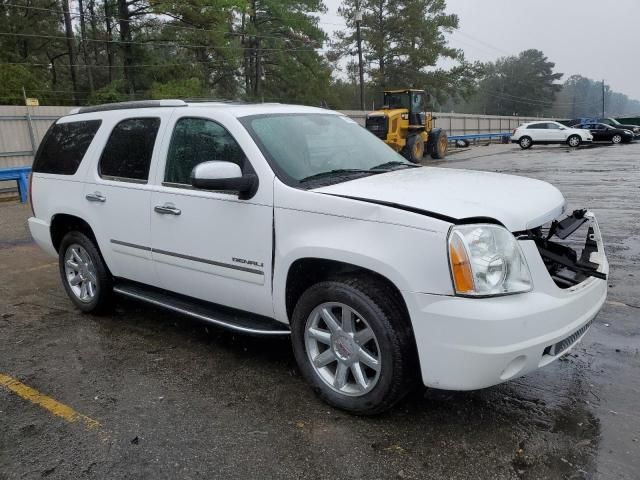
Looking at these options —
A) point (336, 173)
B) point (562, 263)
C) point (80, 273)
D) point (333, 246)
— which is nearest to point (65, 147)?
point (80, 273)

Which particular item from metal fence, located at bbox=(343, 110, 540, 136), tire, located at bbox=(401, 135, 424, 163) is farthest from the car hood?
metal fence, located at bbox=(343, 110, 540, 136)

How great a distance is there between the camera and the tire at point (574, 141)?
104ft

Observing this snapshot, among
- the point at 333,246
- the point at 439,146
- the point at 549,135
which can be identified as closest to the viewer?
the point at 333,246

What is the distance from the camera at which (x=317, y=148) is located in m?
3.95

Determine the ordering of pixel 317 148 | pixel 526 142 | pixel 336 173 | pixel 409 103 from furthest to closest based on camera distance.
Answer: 1. pixel 526 142
2. pixel 409 103
3. pixel 317 148
4. pixel 336 173

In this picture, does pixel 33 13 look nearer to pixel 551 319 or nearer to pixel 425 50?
pixel 425 50

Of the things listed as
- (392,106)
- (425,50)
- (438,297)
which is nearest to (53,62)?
(392,106)

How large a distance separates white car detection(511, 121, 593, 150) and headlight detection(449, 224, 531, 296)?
1260 inches

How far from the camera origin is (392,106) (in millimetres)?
24141

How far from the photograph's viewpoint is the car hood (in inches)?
115

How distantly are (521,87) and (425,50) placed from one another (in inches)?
2193

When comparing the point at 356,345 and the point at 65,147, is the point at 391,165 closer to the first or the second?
the point at 356,345

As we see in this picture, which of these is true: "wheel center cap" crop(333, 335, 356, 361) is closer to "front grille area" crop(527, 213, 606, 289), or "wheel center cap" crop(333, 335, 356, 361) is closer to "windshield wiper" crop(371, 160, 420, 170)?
"front grille area" crop(527, 213, 606, 289)

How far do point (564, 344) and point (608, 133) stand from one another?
3525 centimetres
